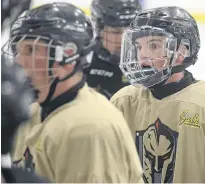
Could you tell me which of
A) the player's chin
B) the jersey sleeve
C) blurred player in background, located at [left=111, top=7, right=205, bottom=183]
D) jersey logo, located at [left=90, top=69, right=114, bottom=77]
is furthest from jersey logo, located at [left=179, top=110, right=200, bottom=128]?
the player's chin

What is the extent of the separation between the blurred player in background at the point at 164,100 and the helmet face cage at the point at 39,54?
28 cm

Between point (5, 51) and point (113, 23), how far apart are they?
42 centimetres

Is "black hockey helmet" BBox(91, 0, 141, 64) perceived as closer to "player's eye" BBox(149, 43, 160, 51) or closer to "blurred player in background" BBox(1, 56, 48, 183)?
"player's eye" BBox(149, 43, 160, 51)

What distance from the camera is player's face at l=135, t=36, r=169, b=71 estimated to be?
5.57 feet

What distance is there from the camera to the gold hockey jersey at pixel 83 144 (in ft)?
4.66

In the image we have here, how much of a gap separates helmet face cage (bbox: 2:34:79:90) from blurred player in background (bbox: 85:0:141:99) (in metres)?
0.24

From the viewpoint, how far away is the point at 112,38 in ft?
5.82

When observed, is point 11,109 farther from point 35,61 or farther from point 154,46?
point 154,46

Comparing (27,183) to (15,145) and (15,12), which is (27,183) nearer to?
(15,145)

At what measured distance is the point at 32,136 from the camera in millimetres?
1479

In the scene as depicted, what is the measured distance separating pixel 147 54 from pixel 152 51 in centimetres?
2

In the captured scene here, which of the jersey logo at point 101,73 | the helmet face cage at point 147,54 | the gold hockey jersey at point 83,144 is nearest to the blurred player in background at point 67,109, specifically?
the gold hockey jersey at point 83,144

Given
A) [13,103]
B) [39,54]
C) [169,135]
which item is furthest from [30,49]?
[169,135]

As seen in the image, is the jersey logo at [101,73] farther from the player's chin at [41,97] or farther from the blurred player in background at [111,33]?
the player's chin at [41,97]
